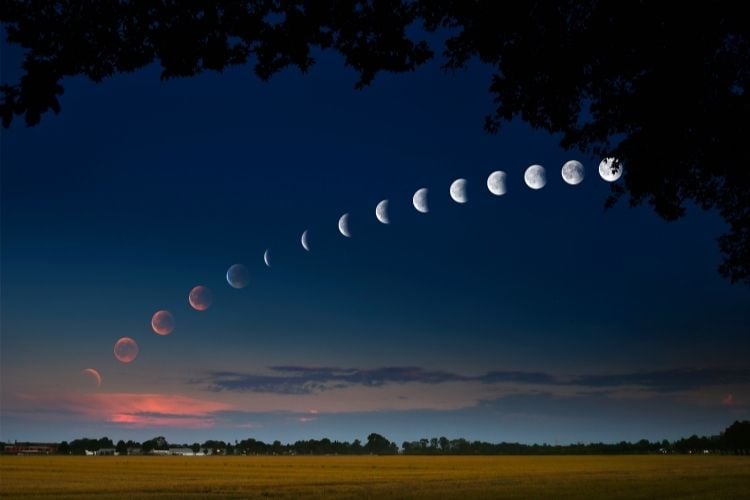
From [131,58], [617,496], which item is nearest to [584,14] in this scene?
[131,58]

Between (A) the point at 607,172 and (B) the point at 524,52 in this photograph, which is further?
(A) the point at 607,172

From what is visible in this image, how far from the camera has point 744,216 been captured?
1738cm

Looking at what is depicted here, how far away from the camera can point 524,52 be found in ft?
35.2

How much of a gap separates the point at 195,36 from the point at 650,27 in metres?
6.34

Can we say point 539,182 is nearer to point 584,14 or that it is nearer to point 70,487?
point 584,14

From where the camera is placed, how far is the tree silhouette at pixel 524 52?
9.12 metres

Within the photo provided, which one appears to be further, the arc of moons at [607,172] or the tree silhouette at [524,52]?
the arc of moons at [607,172]

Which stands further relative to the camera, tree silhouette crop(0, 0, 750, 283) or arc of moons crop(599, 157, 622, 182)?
arc of moons crop(599, 157, 622, 182)

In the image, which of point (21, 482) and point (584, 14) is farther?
point (21, 482)

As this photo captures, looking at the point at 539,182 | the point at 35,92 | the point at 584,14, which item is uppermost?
the point at 539,182

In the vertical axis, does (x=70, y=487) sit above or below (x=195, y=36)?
below

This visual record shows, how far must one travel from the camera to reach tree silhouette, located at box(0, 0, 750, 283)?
9.12 m

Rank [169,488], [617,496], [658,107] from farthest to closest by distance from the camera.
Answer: [169,488] < [617,496] < [658,107]

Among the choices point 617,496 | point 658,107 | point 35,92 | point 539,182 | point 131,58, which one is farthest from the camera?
point 617,496
